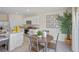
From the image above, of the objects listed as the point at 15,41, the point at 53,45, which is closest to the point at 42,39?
the point at 53,45

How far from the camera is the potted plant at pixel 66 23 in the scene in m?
2.40

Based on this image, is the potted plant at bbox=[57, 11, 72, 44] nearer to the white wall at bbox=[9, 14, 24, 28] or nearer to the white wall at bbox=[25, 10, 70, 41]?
the white wall at bbox=[25, 10, 70, 41]

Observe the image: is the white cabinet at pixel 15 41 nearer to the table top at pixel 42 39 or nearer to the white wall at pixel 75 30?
the table top at pixel 42 39

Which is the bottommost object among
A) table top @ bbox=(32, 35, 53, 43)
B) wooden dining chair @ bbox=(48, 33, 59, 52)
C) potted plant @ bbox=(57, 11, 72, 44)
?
wooden dining chair @ bbox=(48, 33, 59, 52)

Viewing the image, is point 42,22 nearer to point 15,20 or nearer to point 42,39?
point 42,39

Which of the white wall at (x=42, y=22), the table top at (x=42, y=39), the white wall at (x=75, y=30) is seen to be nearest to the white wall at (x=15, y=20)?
the white wall at (x=42, y=22)

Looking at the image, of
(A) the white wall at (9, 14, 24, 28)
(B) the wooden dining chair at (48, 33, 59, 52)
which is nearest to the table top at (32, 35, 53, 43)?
(B) the wooden dining chair at (48, 33, 59, 52)

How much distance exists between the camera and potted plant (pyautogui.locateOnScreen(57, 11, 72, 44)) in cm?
240

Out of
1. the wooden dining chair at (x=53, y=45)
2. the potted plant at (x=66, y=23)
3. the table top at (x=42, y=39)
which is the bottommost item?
the wooden dining chair at (x=53, y=45)

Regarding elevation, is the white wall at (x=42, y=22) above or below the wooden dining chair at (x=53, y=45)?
above
